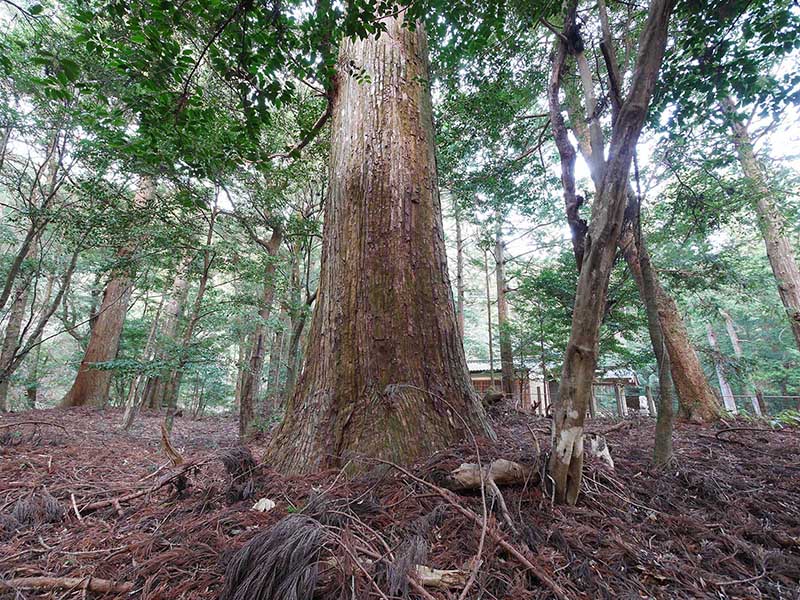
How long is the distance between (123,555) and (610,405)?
21348mm

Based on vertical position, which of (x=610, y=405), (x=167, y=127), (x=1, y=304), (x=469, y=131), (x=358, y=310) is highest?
(x=469, y=131)

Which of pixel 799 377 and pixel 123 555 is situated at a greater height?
pixel 799 377

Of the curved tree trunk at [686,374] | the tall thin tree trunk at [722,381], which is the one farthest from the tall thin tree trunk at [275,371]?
the tall thin tree trunk at [722,381]

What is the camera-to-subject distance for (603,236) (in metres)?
1.48

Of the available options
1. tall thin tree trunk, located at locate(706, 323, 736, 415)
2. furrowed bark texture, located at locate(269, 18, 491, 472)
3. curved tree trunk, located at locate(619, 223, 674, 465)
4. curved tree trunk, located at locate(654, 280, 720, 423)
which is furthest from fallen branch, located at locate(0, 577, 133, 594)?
tall thin tree trunk, located at locate(706, 323, 736, 415)

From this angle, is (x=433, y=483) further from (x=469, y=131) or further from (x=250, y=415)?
(x=469, y=131)

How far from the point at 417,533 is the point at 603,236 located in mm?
1479

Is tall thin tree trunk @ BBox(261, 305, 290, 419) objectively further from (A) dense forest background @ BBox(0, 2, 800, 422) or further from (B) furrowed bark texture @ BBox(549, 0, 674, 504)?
(B) furrowed bark texture @ BBox(549, 0, 674, 504)

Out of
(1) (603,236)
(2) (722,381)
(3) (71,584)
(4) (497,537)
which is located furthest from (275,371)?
(2) (722,381)

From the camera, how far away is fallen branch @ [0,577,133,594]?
1146 mm

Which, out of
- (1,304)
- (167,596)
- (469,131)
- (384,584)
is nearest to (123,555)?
(167,596)

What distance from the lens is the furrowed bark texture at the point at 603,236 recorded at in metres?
1.48

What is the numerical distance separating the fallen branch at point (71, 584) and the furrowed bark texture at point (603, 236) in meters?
1.79

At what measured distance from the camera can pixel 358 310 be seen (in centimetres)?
222
